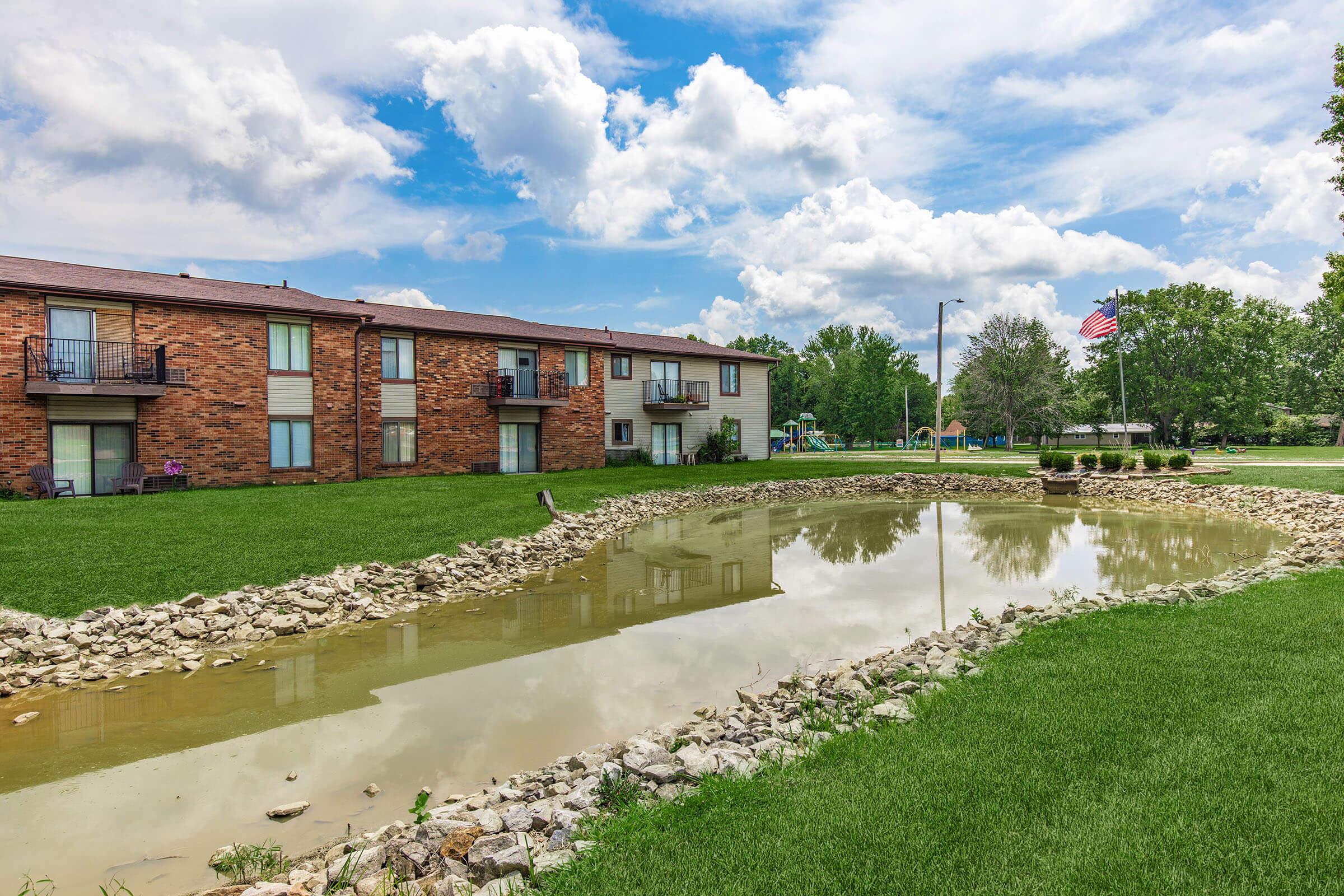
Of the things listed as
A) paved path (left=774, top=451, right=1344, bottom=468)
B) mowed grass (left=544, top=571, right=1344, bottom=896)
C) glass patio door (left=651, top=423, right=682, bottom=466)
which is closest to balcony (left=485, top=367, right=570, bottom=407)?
glass patio door (left=651, top=423, right=682, bottom=466)

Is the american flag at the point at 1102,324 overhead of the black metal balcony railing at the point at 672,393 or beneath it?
overhead

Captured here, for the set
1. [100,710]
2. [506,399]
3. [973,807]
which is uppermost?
[506,399]

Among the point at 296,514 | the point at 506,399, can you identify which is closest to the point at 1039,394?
the point at 506,399

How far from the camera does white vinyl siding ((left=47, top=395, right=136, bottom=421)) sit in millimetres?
17734

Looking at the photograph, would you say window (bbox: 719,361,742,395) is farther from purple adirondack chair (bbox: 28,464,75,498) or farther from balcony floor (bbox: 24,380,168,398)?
purple adirondack chair (bbox: 28,464,75,498)

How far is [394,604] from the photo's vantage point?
Answer: 31.6 feet

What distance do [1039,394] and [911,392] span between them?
25995 mm

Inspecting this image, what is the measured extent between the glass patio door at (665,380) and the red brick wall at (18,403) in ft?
68.2

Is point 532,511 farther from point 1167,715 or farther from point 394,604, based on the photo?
point 1167,715

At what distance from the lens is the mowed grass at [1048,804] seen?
9.36ft

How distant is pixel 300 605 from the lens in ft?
29.2

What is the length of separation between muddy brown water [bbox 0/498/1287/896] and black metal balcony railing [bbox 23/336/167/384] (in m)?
14.9

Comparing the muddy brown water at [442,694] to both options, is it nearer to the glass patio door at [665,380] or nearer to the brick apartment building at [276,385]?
the brick apartment building at [276,385]

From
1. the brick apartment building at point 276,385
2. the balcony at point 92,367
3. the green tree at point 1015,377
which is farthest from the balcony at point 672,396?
the green tree at point 1015,377
